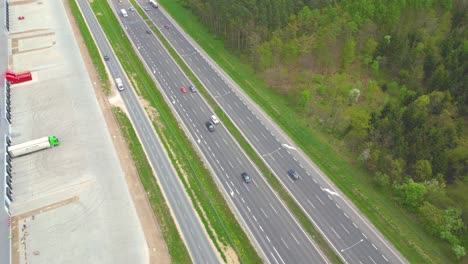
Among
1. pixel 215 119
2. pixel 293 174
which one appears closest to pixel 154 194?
pixel 215 119

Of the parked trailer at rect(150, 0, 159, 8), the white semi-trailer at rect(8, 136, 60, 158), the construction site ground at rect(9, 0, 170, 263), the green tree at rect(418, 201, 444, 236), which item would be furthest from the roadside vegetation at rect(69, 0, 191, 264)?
the parked trailer at rect(150, 0, 159, 8)

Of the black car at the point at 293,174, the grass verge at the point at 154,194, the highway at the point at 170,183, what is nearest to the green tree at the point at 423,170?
the black car at the point at 293,174

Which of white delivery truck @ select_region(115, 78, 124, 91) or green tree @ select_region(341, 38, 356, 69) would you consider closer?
green tree @ select_region(341, 38, 356, 69)

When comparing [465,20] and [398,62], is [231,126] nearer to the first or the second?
[398,62]

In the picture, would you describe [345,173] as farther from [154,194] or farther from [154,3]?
[154,3]

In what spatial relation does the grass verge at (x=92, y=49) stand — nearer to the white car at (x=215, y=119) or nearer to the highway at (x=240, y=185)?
the highway at (x=240, y=185)

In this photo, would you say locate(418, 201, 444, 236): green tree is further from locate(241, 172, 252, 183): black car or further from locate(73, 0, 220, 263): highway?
locate(73, 0, 220, 263): highway

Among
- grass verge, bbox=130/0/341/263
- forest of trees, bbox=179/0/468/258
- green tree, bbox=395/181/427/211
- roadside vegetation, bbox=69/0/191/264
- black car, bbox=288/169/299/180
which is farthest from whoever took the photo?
black car, bbox=288/169/299/180
